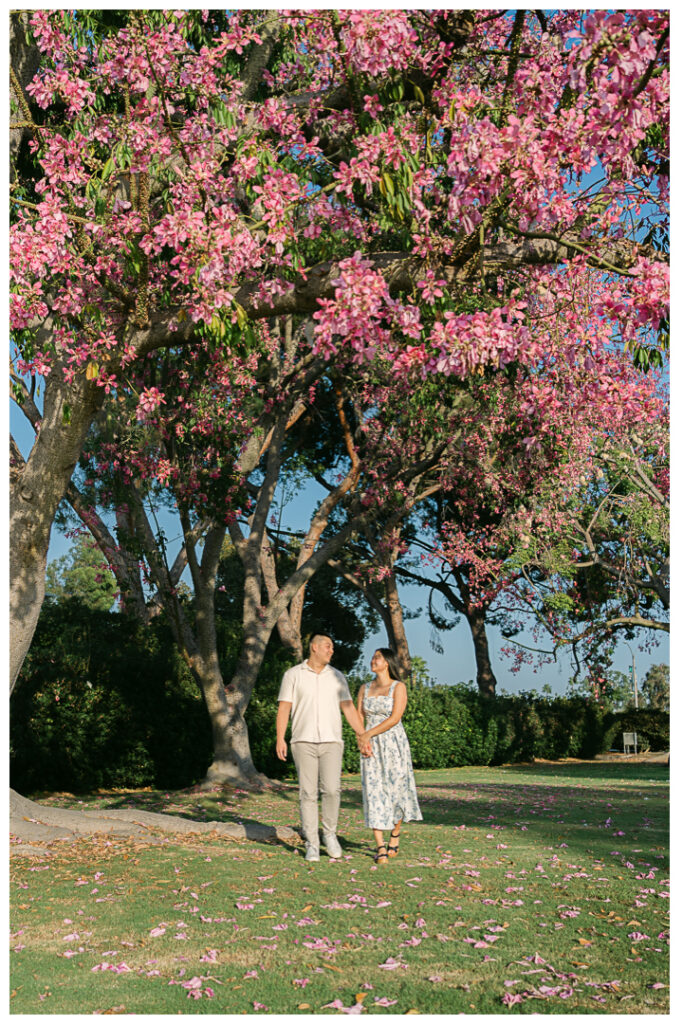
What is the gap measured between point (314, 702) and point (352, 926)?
2.62m

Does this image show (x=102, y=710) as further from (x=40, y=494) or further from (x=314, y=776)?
(x=314, y=776)

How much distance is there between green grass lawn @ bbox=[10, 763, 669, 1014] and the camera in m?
4.55

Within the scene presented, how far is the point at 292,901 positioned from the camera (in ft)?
21.9

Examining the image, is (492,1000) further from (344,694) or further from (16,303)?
(16,303)

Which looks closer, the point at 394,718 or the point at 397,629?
the point at 394,718

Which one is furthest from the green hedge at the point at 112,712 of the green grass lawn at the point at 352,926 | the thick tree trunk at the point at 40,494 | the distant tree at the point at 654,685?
the distant tree at the point at 654,685

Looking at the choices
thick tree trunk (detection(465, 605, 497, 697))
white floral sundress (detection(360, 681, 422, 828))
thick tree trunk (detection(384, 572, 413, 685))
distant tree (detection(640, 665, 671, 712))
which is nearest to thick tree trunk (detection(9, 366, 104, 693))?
white floral sundress (detection(360, 681, 422, 828))

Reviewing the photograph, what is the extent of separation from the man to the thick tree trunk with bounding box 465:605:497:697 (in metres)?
21.6

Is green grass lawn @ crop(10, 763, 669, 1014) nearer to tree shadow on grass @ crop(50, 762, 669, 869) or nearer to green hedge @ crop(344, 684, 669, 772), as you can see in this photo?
tree shadow on grass @ crop(50, 762, 669, 869)

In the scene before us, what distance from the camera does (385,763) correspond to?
8.56m

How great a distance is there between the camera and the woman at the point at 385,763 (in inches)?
332

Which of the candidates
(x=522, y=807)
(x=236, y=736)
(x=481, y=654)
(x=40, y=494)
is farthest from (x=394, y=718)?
(x=481, y=654)

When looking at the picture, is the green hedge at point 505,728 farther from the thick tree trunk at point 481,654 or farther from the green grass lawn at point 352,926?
the green grass lawn at point 352,926
